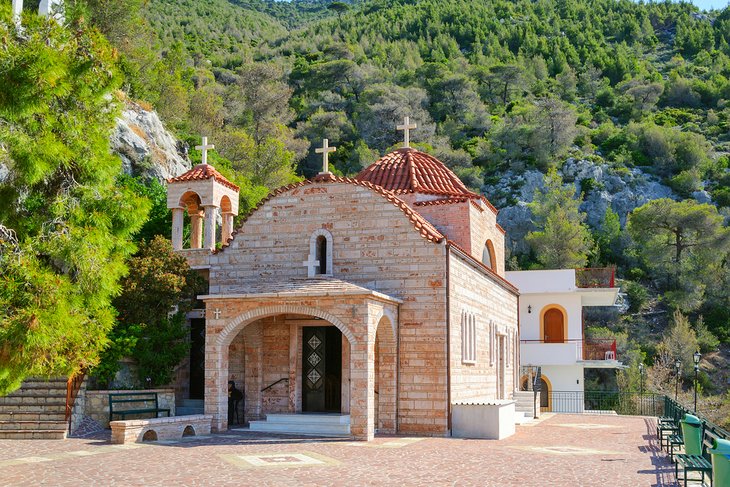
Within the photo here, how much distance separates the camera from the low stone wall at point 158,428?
504 inches

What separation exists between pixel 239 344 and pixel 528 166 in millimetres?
44939

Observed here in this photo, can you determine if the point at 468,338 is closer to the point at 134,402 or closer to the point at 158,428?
the point at 158,428

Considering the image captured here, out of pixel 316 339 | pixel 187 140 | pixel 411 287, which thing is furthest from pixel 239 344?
pixel 187 140

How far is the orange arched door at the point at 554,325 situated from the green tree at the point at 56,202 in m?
24.9

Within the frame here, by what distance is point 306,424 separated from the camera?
15.2m

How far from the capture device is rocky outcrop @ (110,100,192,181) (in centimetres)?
2628

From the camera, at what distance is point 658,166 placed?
59125 millimetres

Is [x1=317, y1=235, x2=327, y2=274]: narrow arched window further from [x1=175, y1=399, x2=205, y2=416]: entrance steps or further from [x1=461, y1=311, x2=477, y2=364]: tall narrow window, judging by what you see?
[x1=175, y1=399, x2=205, y2=416]: entrance steps

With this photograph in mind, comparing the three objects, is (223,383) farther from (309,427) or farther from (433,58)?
(433,58)

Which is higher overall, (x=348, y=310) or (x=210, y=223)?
(x=210, y=223)

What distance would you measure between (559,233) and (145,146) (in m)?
29.9

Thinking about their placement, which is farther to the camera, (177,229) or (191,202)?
(191,202)

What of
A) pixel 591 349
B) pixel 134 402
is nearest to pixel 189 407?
pixel 134 402

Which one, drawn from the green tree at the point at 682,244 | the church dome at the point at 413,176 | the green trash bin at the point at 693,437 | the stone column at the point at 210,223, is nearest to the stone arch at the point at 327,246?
the church dome at the point at 413,176
